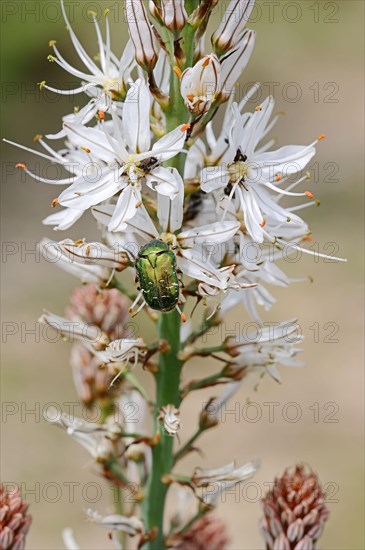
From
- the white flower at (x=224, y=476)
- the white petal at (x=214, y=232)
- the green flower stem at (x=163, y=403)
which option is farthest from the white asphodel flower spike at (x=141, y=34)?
the white flower at (x=224, y=476)

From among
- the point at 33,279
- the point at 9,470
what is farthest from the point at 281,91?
the point at 9,470

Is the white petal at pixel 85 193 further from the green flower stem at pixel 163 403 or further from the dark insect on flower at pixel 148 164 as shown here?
the green flower stem at pixel 163 403

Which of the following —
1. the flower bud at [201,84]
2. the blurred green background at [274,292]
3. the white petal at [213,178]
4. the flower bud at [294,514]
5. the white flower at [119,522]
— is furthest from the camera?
the blurred green background at [274,292]

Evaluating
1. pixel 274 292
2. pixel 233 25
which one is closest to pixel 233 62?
pixel 233 25

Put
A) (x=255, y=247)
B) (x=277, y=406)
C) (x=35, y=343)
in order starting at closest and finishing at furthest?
(x=255, y=247), (x=277, y=406), (x=35, y=343)

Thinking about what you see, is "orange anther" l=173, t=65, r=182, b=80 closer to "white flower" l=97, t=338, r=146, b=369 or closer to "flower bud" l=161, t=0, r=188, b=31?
"flower bud" l=161, t=0, r=188, b=31

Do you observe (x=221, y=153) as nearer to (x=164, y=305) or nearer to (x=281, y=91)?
(x=164, y=305)

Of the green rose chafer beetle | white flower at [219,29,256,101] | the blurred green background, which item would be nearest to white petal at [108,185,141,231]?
the green rose chafer beetle
